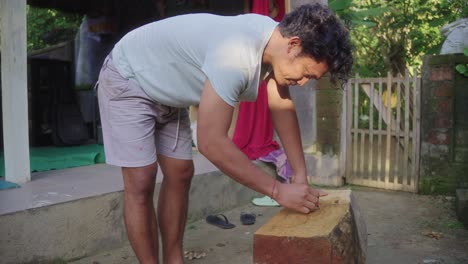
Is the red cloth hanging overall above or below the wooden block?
above

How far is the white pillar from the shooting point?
306cm

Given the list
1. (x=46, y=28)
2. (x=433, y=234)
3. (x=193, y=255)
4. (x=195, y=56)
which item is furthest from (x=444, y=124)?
(x=46, y=28)

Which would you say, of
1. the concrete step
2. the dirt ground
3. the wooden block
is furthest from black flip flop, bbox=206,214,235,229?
the wooden block

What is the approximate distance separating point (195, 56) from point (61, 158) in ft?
10.2

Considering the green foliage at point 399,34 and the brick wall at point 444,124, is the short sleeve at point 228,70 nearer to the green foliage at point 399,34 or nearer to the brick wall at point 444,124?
the brick wall at point 444,124

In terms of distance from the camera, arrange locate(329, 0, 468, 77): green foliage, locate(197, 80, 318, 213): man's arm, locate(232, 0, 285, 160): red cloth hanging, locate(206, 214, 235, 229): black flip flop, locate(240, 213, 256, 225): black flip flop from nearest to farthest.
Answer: locate(197, 80, 318, 213): man's arm
locate(206, 214, 235, 229): black flip flop
locate(240, 213, 256, 225): black flip flop
locate(232, 0, 285, 160): red cloth hanging
locate(329, 0, 468, 77): green foliage

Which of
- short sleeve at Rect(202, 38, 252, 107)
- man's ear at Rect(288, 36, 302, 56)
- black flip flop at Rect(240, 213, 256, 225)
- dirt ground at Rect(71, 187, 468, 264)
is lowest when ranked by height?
dirt ground at Rect(71, 187, 468, 264)

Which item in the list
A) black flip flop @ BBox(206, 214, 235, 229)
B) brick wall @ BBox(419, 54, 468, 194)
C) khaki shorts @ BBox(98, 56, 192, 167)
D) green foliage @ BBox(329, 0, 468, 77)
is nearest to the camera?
khaki shorts @ BBox(98, 56, 192, 167)

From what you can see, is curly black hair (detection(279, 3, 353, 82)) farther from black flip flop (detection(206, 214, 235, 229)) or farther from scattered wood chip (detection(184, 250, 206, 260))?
black flip flop (detection(206, 214, 235, 229))

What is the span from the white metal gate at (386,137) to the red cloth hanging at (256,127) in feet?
3.42

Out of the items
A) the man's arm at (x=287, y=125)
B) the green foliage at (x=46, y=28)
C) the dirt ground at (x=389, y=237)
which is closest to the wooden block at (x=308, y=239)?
the man's arm at (x=287, y=125)

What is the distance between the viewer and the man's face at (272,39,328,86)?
1766 mm

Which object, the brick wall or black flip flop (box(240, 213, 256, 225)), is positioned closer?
black flip flop (box(240, 213, 256, 225))

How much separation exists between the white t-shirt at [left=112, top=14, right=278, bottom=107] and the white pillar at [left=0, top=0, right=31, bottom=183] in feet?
4.11
